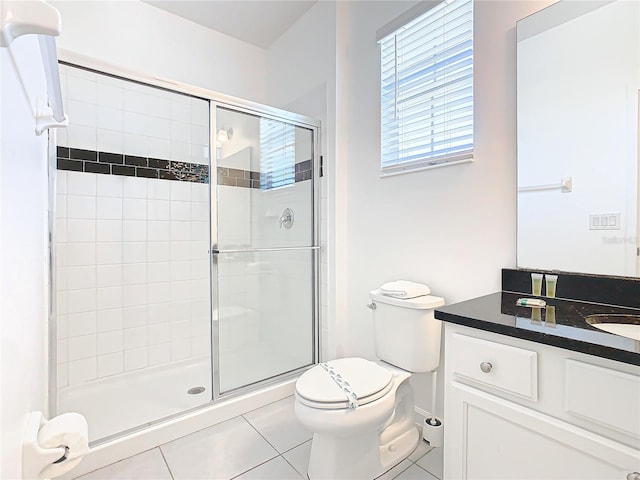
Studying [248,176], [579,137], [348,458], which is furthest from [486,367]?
[248,176]

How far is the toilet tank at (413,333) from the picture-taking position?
1590 mm

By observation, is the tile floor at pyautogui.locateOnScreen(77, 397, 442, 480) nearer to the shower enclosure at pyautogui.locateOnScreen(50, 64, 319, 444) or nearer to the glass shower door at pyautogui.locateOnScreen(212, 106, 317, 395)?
the shower enclosure at pyautogui.locateOnScreen(50, 64, 319, 444)

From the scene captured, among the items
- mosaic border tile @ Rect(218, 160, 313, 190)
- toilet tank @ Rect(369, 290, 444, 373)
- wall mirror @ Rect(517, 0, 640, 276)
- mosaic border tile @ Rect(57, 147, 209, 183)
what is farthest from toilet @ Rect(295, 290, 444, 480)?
mosaic border tile @ Rect(57, 147, 209, 183)

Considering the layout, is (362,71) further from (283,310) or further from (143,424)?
(143,424)

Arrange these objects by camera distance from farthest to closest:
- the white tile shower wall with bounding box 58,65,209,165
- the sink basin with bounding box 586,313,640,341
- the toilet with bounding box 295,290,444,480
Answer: the white tile shower wall with bounding box 58,65,209,165 < the toilet with bounding box 295,290,444,480 < the sink basin with bounding box 586,313,640,341

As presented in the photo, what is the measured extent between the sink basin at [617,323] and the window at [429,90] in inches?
34.0

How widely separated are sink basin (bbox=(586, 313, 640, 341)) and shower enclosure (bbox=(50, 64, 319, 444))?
165 centimetres

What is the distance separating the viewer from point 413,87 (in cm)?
188

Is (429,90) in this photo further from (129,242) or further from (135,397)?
(135,397)

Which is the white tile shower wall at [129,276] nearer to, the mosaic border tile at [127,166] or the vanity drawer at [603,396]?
the mosaic border tile at [127,166]

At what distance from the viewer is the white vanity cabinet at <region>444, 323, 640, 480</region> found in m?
0.79

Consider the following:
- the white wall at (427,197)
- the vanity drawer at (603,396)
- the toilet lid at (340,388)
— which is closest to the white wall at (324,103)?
the white wall at (427,197)

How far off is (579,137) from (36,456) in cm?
186

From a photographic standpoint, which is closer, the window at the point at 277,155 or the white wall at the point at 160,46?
the white wall at the point at 160,46
